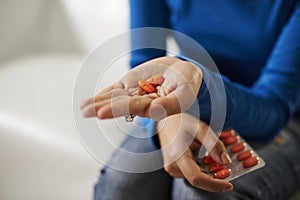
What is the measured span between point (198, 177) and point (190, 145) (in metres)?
0.03

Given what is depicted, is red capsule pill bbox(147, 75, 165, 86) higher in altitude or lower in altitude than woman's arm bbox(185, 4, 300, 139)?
Answer: higher

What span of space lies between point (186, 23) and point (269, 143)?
19 centimetres

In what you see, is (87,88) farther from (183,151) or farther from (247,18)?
(247,18)

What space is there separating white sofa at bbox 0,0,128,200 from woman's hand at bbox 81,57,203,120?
0.80 ft

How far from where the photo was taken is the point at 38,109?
60 cm

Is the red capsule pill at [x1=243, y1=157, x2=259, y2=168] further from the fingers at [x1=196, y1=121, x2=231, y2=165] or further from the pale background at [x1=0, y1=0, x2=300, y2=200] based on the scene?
the pale background at [x1=0, y1=0, x2=300, y2=200]

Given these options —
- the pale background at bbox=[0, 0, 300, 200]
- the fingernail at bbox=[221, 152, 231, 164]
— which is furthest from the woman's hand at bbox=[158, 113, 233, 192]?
the pale background at bbox=[0, 0, 300, 200]

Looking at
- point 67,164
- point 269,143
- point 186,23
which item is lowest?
point 67,164

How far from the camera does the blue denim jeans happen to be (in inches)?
17.2

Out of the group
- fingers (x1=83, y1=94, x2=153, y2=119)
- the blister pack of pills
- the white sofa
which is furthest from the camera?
the white sofa

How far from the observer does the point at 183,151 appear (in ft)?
1.15

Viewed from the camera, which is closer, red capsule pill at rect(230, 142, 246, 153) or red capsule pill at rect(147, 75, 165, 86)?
red capsule pill at rect(147, 75, 165, 86)

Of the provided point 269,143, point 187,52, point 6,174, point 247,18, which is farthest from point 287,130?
point 6,174

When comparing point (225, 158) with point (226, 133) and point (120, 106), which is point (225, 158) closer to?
point (226, 133)
